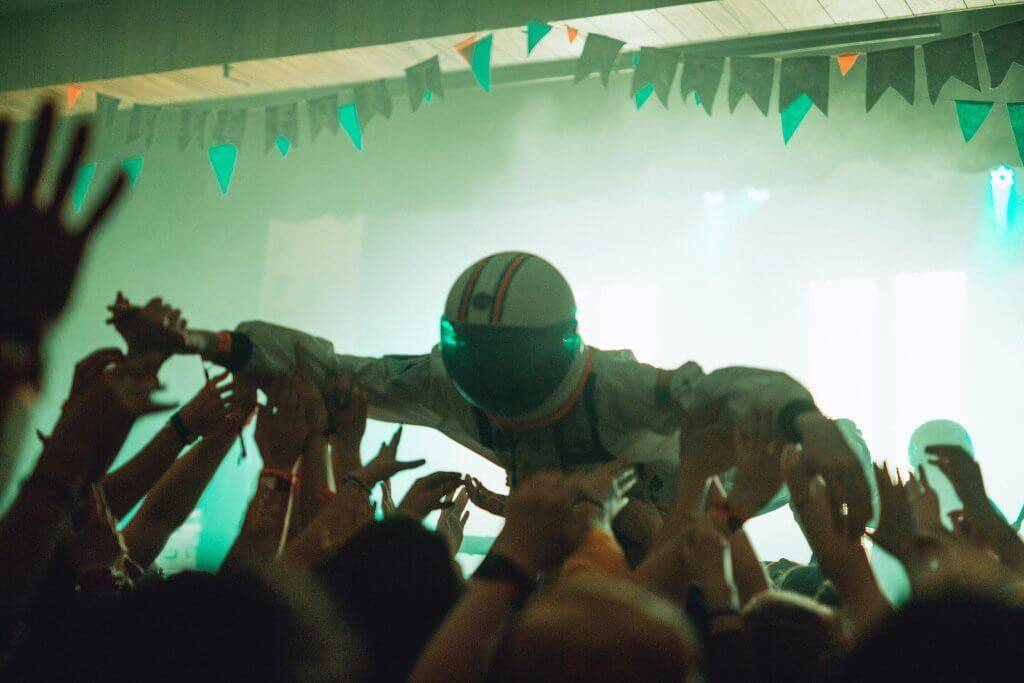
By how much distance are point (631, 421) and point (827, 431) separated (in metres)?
0.71

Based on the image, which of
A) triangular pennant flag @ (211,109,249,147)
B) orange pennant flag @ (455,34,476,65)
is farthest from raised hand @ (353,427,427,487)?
triangular pennant flag @ (211,109,249,147)

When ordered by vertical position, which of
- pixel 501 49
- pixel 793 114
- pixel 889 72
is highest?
pixel 501 49

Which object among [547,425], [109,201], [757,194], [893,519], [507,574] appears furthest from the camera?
[757,194]

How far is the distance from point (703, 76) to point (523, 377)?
7.24 ft

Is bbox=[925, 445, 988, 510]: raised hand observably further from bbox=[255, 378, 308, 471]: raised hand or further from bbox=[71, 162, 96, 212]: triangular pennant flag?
bbox=[71, 162, 96, 212]: triangular pennant flag

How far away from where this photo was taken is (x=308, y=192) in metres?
6.01

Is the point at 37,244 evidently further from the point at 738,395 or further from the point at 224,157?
the point at 224,157

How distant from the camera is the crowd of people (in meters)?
0.67

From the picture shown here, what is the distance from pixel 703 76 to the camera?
3.64 metres

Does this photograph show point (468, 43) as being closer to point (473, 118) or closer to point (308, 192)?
point (473, 118)

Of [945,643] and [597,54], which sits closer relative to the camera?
[945,643]

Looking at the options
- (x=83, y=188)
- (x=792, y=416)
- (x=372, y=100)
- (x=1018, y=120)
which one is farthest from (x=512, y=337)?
(x=83, y=188)

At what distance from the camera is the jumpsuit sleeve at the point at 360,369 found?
200 cm

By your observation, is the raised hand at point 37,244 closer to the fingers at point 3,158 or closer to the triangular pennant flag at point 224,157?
the fingers at point 3,158
